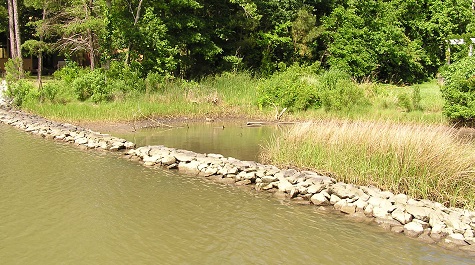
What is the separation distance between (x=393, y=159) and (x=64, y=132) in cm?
1004

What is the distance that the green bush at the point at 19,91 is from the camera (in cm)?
1989

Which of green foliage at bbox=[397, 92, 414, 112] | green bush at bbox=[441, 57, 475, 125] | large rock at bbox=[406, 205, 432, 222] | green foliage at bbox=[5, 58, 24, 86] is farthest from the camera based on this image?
green foliage at bbox=[5, 58, 24, 86]

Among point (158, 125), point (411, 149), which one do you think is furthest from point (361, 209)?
point (158, 125)

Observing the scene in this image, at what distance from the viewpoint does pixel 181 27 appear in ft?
77.8

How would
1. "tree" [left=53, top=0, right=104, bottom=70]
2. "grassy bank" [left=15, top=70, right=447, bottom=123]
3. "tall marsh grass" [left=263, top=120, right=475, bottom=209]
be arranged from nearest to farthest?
"tall marsh grass" [left=263, top=120, right=475, bottom=209] < "grassy bank" [left=15, top=70, right=447, bottom=123] < "tree" [left=53, top=0, right=104, bottom=70]

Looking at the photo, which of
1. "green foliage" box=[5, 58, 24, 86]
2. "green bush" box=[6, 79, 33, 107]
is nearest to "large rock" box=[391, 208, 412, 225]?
"green bush" box=[6, 79, 33, 107]

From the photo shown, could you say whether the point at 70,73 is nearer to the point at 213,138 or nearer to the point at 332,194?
the point at 213,138

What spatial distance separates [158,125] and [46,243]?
445 inches

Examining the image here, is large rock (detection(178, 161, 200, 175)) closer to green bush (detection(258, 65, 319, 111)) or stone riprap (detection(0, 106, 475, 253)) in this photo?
stone riprap (detection(0, 106, 475, 253))

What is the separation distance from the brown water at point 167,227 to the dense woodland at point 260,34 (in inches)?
521

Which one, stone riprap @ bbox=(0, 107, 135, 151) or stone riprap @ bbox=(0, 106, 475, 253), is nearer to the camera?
stone riprap @ bbox=(0, 106, 475, 253)

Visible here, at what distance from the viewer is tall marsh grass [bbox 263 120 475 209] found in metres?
8.55

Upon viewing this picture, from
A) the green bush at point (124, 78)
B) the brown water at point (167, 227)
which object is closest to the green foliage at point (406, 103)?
the green bush at point (124, 78)

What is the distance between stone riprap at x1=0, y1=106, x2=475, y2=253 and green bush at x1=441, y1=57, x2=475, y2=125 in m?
9.71
